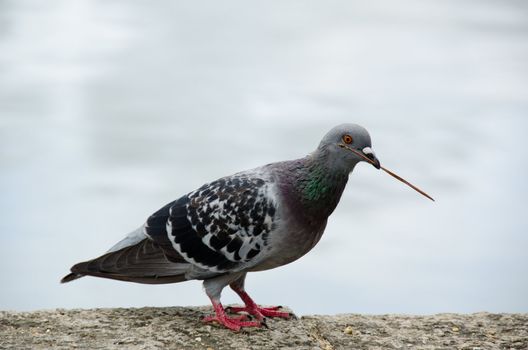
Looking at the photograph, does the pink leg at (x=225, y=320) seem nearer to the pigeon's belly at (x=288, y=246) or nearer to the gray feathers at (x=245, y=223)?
the gray feathers at (x=245, y=223)

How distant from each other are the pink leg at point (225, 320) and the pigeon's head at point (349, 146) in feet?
5.61

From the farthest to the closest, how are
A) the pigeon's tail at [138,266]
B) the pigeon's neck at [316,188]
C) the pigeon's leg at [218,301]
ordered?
the pigeon's tail at [138,266]
the pigeon's leg at [218,301]
the pigeon's neck at [316,188]

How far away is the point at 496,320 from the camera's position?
8.34 m

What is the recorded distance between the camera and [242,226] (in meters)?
7.42

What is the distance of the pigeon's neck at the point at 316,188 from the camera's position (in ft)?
24.1

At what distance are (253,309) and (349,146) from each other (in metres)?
1.89

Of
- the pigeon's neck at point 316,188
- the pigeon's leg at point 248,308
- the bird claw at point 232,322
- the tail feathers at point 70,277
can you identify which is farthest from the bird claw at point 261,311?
the tail feathers at point 70,277

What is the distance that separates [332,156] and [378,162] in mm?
415

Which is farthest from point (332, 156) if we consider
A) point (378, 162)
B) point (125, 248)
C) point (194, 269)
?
point (125, 248)

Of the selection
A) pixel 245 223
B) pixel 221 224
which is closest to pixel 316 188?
pixel 245 223

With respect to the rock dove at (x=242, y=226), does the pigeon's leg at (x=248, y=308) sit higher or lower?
lower

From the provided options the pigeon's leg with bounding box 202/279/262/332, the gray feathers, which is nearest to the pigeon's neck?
the gray feathers

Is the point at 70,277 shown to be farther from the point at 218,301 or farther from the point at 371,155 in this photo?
the point at 371,155

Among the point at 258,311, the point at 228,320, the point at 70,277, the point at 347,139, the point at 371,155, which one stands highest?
the point at 347,139
